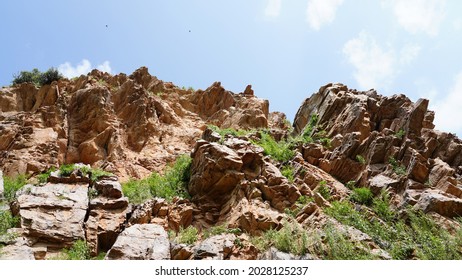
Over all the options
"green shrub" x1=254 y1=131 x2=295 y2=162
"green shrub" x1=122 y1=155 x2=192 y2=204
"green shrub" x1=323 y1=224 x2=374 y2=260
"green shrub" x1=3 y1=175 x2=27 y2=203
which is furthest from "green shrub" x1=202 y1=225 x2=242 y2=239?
"green shrub" x1=3 y1=175 x2=27 y2=203

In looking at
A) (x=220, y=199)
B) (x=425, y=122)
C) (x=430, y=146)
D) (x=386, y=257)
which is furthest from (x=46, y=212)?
(x=425, y=122)

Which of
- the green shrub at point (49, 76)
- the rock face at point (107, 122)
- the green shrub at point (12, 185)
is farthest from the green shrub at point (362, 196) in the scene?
the green shrub at point (49, 76)

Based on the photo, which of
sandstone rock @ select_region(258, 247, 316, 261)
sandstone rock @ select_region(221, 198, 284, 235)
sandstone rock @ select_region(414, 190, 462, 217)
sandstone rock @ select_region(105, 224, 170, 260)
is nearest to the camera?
sandstone rock @ select_region(105, 224, 170, 260)

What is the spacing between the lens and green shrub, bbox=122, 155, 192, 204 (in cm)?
1562

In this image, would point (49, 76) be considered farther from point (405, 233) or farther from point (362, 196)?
point (405, 233)

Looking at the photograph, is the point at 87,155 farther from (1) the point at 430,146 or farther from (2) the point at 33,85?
(1) the point at 430,146

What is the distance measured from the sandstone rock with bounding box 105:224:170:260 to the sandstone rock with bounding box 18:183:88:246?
6.66ft

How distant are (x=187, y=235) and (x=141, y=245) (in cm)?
199

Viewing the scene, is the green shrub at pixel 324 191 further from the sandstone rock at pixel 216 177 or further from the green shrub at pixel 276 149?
the sandstone rock at pixel 216 177

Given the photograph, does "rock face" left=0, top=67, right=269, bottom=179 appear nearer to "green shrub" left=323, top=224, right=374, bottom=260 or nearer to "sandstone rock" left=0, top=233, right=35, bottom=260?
"sandstone rock" left=0, top=233, right=35, bottom=260

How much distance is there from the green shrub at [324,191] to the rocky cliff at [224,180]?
45 millimetres

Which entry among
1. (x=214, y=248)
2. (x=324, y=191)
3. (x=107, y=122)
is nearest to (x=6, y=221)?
(x=214, y=248)

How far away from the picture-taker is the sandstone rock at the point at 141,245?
1067 centimetres

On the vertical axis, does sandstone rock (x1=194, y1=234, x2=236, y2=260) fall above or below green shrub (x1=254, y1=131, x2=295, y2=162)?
below
